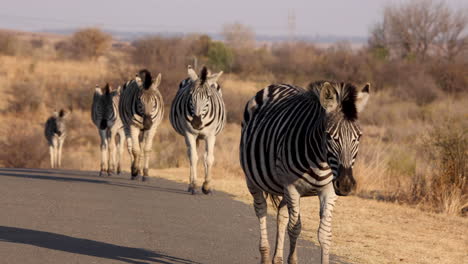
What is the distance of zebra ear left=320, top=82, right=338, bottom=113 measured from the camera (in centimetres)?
701

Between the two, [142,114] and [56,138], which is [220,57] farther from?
[142,114]

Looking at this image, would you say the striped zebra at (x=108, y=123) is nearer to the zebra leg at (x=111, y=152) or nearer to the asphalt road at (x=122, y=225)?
the zebra leg at (x=111, y=152)

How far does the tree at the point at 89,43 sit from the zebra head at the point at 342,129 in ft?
241

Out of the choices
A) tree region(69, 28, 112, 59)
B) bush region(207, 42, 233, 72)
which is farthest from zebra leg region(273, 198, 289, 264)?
tree region(69, 28, 112, 59)

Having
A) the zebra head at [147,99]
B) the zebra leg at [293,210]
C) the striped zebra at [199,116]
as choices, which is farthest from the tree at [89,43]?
the zebra leg at [293,210]

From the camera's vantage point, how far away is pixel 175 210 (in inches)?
515

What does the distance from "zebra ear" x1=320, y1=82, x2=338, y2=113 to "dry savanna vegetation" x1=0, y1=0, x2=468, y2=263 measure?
11.2 ft

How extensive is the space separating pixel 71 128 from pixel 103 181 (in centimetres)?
2320

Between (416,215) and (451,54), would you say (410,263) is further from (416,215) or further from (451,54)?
(451,54)

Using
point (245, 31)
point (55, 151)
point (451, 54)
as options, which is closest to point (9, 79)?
point (55, 151)

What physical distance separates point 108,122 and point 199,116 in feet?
18.7

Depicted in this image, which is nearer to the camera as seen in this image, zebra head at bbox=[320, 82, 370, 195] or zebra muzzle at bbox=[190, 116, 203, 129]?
zebra head at bbox=[320, 82, 370, 195]

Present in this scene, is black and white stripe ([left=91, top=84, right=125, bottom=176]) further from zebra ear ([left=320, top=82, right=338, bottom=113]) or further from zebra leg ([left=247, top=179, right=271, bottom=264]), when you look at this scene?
zebra ear ([left=320, top=82, right=338, bottom=113])

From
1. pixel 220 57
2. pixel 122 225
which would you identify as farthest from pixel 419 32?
pixel 122 225
